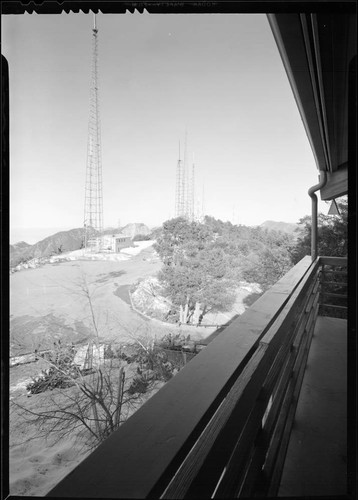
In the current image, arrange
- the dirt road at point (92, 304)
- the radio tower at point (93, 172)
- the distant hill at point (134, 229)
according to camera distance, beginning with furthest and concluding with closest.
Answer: the dirt road at point (92, 304)
the distant hill at point (134, 229)
the radio tower at point (93, 172)

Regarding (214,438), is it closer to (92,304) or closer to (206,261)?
(206,261)

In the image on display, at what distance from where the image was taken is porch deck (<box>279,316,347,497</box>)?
0.41 meters

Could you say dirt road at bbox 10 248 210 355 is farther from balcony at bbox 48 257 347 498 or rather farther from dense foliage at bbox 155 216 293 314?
balcony at bbox 48 257 347 498

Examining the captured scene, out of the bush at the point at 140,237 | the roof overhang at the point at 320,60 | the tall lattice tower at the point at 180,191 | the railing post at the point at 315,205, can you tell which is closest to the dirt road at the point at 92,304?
the bush at the point at 140,237

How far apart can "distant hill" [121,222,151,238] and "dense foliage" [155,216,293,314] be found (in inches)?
19.3

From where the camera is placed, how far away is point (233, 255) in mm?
5328

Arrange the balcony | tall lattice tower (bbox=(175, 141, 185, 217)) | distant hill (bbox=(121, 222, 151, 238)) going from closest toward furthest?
1. the balcony
2. distant hill (bbox=(121, 222, 151, 238))
3. tall lattice tower (bbox=(175, 141, 185, 217))

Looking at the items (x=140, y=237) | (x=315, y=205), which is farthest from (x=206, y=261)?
(x=315, y=205)

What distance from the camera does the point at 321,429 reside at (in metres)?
0.80

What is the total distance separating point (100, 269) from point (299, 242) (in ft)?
11.5

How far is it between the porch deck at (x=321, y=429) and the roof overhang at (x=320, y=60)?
1.12ft

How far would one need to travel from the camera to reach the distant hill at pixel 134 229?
4717 mm

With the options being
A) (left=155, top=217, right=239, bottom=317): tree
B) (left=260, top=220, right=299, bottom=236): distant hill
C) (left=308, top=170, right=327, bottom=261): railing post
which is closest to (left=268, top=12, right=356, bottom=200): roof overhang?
(left=308, top=170, right=327, bottom=261): railing post

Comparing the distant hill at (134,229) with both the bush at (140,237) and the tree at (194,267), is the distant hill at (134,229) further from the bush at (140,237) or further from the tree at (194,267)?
the tree at (194,267)
